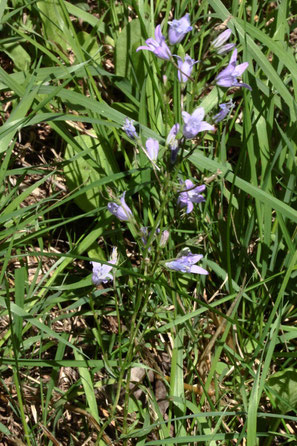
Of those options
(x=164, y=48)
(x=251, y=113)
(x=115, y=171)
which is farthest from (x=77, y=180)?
(x=164, y=48)

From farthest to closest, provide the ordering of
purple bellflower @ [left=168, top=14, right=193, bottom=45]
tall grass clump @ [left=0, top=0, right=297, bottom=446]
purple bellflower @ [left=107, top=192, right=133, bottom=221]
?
tall grass clump @ [left=0, top=0, right=297, bottom=446]
purple bellflower @ [left=107, top=192, right=133, bottom=221]
purple bellflower @ [left=168, top=14, right=193, bottom=45]

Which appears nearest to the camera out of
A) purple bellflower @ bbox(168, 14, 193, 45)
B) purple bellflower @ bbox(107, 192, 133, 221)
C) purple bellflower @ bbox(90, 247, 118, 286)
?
purple bellflower @ bbox(168, 14, 193, 45)

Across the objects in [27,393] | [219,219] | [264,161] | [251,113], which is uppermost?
[251,113]

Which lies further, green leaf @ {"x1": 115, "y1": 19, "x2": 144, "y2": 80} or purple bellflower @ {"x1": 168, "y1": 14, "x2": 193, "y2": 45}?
green leaf @ {"x1": 115, "y1": 19, "x2": 144, "y2": 80}

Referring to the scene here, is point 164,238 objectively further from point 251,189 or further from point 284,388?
point 284,388

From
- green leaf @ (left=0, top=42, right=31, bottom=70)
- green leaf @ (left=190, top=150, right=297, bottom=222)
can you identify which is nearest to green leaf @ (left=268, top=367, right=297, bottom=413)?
green leaf @ (left=190, top=150, right=297, bottom=222)

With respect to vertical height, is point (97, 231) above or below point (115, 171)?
below

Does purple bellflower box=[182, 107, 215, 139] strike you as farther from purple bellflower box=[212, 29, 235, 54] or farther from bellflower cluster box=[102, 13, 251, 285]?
purple bellflower box=[212, 29, 235, 54]

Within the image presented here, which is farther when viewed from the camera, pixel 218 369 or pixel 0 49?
pixel 0 49

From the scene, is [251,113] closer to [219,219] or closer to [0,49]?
[219,219]
